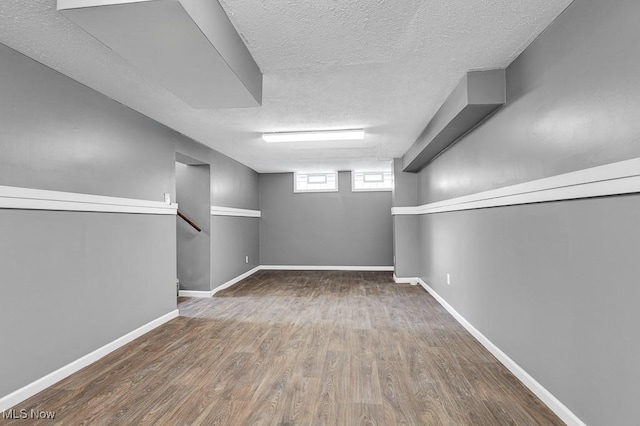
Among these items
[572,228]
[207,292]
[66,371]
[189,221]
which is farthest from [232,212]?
[572,228]

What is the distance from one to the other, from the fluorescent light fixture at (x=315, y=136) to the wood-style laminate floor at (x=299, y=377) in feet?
7.20

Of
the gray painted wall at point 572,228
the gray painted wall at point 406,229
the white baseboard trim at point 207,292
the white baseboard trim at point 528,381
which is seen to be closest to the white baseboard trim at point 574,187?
the gray painted wall at point 572,228

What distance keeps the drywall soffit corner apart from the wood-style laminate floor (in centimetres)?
199

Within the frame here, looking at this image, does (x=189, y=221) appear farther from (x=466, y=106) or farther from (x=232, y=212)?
(x=466, y=106)

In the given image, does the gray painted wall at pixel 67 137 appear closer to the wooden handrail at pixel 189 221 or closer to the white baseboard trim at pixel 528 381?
the wooden handrail at pixel 189 221

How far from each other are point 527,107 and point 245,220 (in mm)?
5368

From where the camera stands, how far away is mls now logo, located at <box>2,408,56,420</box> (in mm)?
1899

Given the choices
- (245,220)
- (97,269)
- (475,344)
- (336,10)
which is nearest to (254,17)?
(336,10)

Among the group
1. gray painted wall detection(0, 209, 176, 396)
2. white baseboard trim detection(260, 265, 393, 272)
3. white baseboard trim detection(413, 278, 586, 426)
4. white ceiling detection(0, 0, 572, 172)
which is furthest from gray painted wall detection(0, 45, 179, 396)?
white baseboard trim detection(260, 265, 393, 272)

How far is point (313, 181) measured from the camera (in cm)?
771

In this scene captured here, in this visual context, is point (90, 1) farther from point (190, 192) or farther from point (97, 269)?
point (190, 192)

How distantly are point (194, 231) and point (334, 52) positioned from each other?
12.1 ft

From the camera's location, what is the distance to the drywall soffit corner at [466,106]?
245 centimetres

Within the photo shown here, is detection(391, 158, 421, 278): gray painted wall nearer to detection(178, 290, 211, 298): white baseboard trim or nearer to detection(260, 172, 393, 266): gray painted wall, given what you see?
detection(260, 172, 393, 266): gray painted wall
